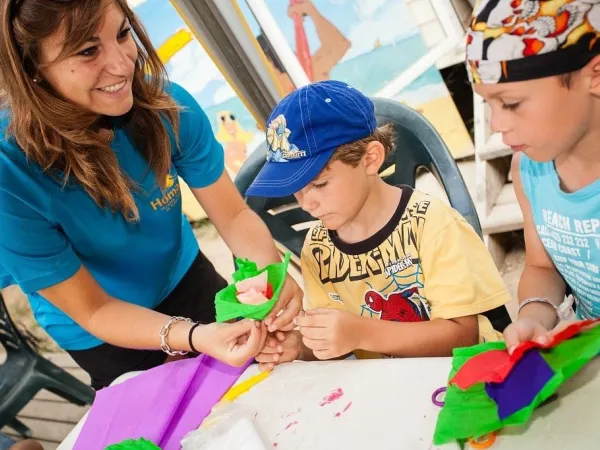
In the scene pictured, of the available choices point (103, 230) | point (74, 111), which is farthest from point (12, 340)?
point (74, 111)

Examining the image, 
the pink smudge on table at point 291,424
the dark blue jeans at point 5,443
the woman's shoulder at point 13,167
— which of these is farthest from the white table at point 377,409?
the dark blue jeans at point 5,443

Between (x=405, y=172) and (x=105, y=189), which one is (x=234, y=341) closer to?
(x=105, y=189)

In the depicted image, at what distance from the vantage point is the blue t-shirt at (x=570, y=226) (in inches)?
41.8

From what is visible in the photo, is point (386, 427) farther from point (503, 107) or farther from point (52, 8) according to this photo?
point (52, 8)

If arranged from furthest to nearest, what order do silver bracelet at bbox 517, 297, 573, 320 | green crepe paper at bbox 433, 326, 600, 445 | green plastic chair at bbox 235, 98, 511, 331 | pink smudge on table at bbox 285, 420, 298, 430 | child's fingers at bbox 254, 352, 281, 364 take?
green plastic chair at bbox 235, 98, 511, 331 → child's fingers at bbox 254, 352, 281, 364 → silver bracelet at bbox 517, 297, 573, 320 → pink smudge on table at bbox 285, 420, 298, 430 → green crepe paper at bbox 433, 326, 600, 445

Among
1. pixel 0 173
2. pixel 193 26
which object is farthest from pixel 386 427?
pixel 193 26

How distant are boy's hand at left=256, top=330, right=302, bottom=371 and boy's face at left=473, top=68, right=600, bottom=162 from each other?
2.20 feet

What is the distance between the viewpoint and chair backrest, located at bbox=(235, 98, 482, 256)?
4.84ft

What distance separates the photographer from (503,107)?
3.07 feet

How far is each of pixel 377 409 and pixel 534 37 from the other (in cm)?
67

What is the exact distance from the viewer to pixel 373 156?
1300mm

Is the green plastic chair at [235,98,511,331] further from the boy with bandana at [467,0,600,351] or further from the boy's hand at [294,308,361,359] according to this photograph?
the boy's hand at [294,308,361,359]

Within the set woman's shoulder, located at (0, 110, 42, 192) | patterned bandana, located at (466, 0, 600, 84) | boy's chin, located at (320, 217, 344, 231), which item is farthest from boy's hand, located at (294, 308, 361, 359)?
woman's shoulder, located at (0, 110, 42, 192)

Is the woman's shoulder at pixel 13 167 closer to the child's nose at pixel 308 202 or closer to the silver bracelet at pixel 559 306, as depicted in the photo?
the child's nose at pixel 308 202
